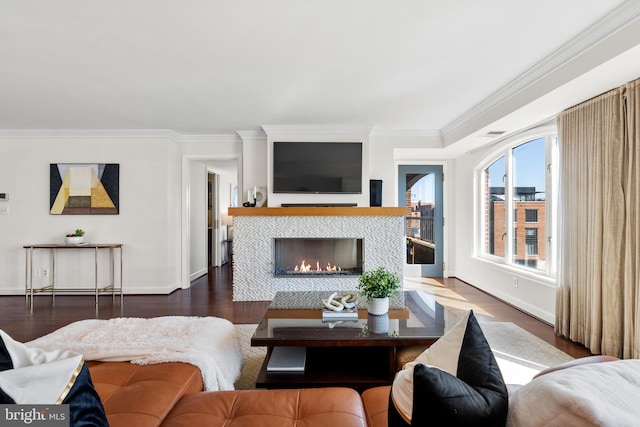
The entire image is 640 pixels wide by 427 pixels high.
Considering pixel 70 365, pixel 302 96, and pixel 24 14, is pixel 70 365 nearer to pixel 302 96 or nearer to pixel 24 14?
pixel 24 14

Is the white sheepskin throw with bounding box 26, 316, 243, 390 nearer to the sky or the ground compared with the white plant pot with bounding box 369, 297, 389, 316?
nearer to the ground

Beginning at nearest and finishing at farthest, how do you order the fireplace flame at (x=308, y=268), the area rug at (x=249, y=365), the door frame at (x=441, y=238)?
the area rug at (x=249, y=365) → the fireplace flame at (x=308, y=268) → the door frame at (x=441, y=238)

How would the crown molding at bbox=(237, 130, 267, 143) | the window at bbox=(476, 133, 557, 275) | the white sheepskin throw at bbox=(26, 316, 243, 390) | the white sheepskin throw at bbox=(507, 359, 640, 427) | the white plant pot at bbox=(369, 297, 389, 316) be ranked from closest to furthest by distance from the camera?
the white sheepskin throw at bbox=(507, 359, 640, 427) < the white sheepskin throw at bbox=(26, 316, 243, 390) < the white plant pot at bbox=(369, 297, 389, 316) < the window at bbox=(476, 133, 557, 275) < the crown molding at bbox=(237, 130, 267, 143)

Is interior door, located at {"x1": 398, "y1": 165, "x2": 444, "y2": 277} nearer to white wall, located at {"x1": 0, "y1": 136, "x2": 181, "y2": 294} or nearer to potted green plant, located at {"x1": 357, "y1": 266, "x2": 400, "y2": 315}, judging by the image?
potted green plant, located at {"x1": 357, "y1": 266, "x2": 400, "y2": 315}

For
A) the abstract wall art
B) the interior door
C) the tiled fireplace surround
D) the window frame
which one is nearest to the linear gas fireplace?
the tiled fireplace surround

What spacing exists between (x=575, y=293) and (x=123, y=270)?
17.5 feet

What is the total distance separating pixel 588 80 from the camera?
7.82 ft

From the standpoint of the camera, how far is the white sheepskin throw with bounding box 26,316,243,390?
1.67 meters

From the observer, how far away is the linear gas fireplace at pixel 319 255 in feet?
15.1

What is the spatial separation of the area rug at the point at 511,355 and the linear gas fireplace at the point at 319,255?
1.45 m

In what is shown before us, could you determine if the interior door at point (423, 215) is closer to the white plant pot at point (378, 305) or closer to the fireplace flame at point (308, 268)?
the fireplace flame at point (308, 268)

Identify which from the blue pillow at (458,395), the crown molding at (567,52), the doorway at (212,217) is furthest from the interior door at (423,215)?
the blue pillow at (458,395)

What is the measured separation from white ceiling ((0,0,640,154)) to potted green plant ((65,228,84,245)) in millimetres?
1525

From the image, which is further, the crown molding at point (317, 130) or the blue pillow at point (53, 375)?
A: the crown molding at point (317, 130)
